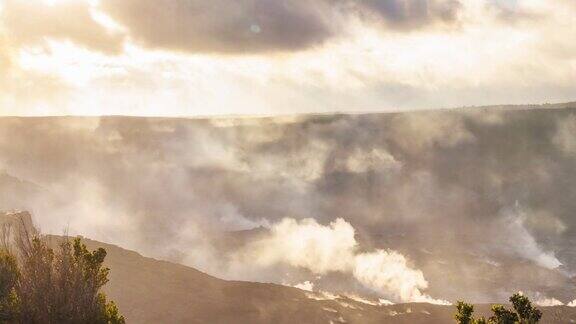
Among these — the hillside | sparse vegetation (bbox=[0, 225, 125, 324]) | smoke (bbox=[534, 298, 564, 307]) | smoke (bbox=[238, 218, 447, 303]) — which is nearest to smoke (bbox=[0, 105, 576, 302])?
smoke (bbox=[238, 218, 447, 303])

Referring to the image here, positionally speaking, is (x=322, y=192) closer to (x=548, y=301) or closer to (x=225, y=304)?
(x=548, y=301)

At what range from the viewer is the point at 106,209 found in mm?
113125

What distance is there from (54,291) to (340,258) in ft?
234

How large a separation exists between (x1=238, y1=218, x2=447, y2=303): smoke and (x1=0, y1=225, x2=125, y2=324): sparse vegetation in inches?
2489

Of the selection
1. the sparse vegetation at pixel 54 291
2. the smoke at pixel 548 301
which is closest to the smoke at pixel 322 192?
the smoke at pixel 548 301

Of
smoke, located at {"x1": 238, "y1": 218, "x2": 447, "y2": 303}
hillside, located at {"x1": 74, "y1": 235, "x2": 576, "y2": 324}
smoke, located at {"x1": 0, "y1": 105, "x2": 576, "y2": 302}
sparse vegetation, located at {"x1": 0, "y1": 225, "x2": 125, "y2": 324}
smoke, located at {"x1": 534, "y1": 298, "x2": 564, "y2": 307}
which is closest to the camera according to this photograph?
sparse vegetation, located at {"x1": 0, "y1": 225, "x2": 125, "y2": 324}

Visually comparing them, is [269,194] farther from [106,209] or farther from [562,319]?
[562,319]

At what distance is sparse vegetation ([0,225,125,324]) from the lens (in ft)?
62.4

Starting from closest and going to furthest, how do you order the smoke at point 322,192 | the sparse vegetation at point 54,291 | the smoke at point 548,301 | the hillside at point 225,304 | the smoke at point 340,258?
the sparse vegetation at point 54,291 → the hillside at point 225,304 → the smoke at point 548,301 → the smoke at point 340,258 → the smoke at point 322,192

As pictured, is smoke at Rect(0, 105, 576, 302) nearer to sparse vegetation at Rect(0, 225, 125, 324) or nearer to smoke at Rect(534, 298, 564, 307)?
smoke at Rect(534, 298, 564, 307)

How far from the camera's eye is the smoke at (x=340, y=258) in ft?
269

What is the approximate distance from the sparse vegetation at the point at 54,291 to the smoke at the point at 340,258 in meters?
63.2

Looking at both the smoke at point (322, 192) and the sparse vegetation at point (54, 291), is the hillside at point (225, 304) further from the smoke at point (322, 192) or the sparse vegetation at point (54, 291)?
the smoke at point (322, 192)

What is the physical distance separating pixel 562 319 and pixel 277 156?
278ft
